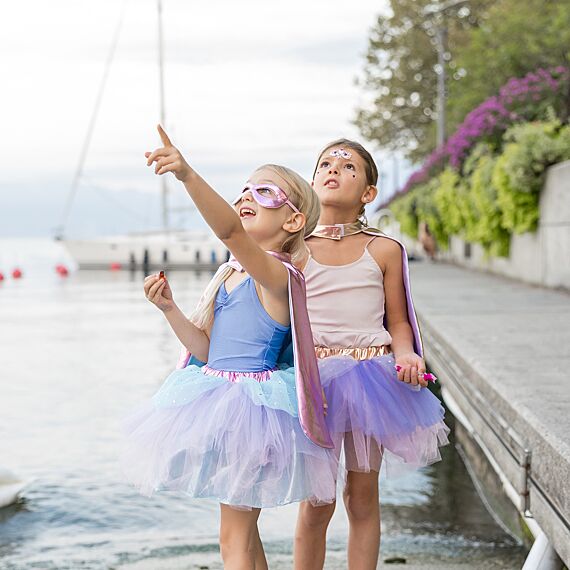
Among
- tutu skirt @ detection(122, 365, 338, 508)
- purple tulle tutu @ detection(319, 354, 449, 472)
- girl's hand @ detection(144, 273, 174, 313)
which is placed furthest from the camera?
purple tulle tutu @ detection(319, 354, 449, 472)

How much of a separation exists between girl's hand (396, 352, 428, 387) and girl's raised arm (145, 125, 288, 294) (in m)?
0.58

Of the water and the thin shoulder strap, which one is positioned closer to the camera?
the thin shoulder strap

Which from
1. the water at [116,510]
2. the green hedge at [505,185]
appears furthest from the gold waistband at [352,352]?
the green hedge at [505,185]

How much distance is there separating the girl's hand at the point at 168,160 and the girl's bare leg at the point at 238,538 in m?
1.07

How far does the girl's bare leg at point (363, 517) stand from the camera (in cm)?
376

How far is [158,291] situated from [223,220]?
449 millimetres

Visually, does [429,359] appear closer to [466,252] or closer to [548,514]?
[548,514]

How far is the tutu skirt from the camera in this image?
3201 mm

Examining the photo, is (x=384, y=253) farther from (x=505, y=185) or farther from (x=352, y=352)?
(x=505, y=185)

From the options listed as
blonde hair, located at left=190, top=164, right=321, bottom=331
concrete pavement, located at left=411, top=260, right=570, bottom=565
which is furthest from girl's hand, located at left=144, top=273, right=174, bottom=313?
concrete pavement, located at left=411, top=260, right=570, bottom=565

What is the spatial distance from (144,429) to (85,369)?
1040 centimetres

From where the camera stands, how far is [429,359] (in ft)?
33.9

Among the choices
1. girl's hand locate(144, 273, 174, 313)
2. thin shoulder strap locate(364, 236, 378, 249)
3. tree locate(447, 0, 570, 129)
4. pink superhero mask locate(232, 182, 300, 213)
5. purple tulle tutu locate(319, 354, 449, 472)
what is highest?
tree locate(447, 0, 570, 129)

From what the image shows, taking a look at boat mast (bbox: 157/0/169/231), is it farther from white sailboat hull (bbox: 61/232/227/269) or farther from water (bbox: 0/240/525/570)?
water (bbox: 0/240/525/570)
